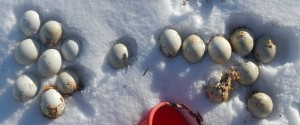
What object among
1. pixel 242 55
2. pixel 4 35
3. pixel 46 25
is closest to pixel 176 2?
pixel 242 55

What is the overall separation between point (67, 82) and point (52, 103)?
0.12m

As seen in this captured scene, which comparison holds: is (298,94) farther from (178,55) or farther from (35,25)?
(35,25)

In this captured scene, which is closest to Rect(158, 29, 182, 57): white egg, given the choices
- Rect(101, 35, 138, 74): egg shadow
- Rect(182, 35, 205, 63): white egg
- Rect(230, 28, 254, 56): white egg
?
Rect(182, 35, 205, 63): white egg

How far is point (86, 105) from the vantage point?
7.22 ft

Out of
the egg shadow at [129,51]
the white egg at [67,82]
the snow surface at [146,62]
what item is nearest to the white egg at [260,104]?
the snow surface at [146,62]

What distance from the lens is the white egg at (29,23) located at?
220 centimetres

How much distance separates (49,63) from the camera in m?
2.14

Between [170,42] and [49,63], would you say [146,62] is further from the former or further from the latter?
[49,63]

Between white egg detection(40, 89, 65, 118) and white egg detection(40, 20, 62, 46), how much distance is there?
247mm

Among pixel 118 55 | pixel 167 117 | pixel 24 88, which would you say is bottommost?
pixel 167 117

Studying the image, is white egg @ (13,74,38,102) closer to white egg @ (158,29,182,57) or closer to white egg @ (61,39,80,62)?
white egg @ (61,39,80,62)

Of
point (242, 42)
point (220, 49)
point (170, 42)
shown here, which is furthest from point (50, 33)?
point (242, 42)

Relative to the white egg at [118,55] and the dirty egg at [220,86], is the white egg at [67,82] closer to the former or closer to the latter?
→ the white egg at [118,55]

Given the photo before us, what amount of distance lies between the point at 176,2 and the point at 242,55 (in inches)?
16.7
